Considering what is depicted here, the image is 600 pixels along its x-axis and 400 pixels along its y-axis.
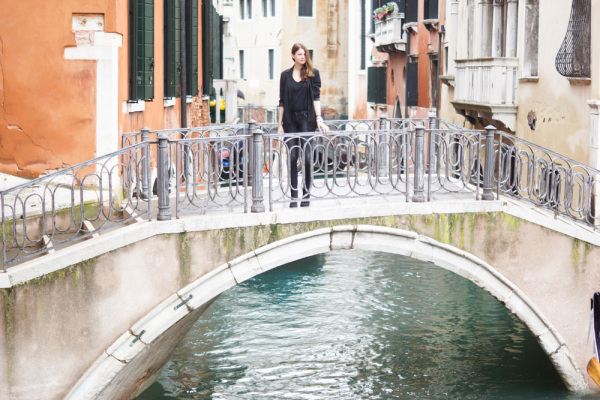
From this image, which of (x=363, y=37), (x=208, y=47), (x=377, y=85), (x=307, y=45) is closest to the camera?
(x=208, y=47)

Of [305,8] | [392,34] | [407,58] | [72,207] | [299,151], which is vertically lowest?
[72,207]

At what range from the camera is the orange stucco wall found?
9.03 metres

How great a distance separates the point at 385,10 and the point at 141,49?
1695 cm

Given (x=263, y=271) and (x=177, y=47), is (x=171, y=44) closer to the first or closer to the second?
(x=177, y=47)

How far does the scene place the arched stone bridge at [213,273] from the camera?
816 cm

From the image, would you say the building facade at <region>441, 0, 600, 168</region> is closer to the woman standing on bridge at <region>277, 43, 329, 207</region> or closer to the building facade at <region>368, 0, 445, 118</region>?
the building facade at <region>368, 0, 445, 118</region>

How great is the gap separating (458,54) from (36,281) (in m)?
13.0

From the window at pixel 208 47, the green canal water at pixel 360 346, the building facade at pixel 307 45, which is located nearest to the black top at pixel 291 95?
the green canal water at pixel 360 346

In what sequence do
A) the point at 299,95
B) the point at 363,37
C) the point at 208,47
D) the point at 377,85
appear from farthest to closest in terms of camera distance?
1. the point at 363,37
2. the point at 377,85
3. the point at 208,47
4. the point at 299,95

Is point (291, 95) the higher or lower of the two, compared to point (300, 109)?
higher

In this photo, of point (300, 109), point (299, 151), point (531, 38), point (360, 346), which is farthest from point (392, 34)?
point (299, 151)

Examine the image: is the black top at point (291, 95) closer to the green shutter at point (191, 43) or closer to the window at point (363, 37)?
the green shutter at point (191, 43)

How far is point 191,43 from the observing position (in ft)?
47.4

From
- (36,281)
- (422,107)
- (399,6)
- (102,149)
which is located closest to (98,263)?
(36,281)
